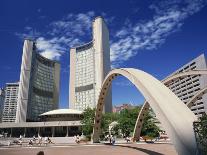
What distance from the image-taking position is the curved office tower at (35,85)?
389 ft

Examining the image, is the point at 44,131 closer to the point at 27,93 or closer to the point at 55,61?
the point at 27,93

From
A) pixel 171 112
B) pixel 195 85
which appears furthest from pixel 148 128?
pixel 195 85

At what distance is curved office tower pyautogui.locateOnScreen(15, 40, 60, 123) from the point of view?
118438 mm

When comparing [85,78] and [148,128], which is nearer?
[148,128]

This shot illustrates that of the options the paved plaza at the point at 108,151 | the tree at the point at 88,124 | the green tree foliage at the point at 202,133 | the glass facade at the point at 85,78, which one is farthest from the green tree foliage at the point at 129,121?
the glass facade at the point at 85,78

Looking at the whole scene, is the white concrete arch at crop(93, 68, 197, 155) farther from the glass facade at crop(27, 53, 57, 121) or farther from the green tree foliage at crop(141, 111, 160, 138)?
the glass facade at crop(27, 53, 57, 121)

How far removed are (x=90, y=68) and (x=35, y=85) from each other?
1415 inches

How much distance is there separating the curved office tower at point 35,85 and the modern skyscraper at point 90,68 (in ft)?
37.8

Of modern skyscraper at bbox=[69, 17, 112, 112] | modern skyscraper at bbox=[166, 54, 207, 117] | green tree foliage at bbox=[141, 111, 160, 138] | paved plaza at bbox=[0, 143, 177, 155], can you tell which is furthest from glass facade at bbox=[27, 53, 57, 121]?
paved plaza at bbox=[0, 143, 177, 155]

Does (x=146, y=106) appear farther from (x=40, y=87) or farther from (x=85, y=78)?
(x=85, y=78)

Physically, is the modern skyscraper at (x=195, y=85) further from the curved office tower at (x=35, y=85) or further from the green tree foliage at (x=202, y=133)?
the green tree foliage at (x=202, y=133)

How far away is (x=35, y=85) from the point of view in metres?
131

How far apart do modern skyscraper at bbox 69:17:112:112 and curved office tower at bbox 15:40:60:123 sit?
11.5 meters

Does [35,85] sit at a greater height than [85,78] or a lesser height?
lesser
